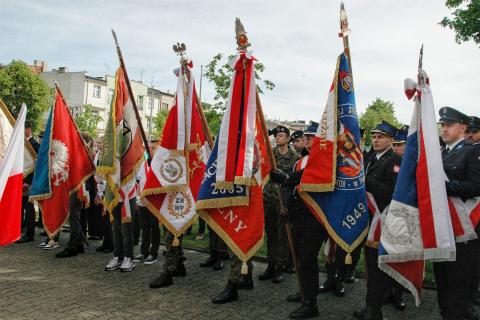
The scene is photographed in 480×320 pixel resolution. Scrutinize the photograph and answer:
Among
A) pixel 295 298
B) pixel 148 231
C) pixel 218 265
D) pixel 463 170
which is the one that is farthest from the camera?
pixel 148 231

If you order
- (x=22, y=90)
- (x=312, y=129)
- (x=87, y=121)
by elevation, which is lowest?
(x=312, y=129)

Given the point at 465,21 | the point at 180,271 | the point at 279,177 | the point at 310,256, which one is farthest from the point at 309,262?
the point at 465,21

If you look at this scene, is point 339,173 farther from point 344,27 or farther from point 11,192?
point 11,192

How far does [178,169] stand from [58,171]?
9.16 ft

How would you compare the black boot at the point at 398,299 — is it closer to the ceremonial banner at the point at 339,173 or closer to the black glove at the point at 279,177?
the ceremonial banner at the point at 339,173

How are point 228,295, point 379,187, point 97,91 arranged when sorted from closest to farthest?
point 379,187, point 228,295, point 97,91

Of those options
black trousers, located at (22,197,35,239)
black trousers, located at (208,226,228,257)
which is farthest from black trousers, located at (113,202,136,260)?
black trousers, located at (22,197,35,239)

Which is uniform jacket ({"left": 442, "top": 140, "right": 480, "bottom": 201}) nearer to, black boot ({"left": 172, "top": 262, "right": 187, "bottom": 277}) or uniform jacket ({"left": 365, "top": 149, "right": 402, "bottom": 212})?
uniform jacket ({"left": 365, "top": 149, "right": 402, "bottom": 212})

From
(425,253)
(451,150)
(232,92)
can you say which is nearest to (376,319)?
(425,253)

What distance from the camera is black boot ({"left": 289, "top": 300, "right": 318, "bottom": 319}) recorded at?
15.3 feet

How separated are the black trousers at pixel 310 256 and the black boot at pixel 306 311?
0.17ft

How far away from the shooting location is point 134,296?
17.2ft

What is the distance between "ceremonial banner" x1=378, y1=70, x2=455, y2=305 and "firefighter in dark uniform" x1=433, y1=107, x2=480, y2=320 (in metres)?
0.21

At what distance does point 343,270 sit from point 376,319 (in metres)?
1.56
